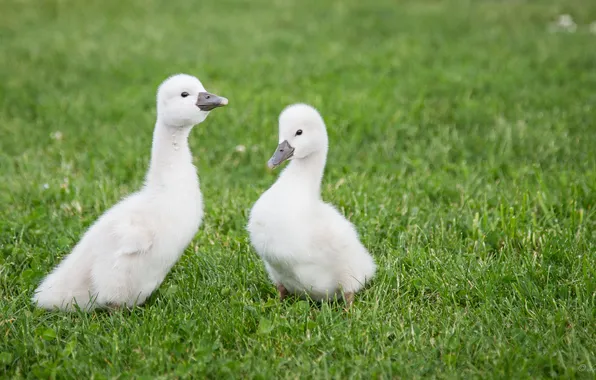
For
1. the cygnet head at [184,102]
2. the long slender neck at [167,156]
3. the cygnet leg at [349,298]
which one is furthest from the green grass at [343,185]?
the cygnet head at [184,102]

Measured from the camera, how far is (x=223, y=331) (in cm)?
359

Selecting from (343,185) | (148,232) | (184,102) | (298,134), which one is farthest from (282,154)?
(343,185)

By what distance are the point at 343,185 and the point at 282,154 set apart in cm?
188

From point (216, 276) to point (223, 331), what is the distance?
668 millimetres

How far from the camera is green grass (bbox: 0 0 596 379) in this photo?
3.46 meters

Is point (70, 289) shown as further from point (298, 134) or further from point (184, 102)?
point (298, 134)

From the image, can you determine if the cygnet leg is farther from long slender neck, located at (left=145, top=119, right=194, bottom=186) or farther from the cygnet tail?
the cygnet tail

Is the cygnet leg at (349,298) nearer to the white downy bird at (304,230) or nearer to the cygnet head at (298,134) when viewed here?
the white downy bird at (304,230)

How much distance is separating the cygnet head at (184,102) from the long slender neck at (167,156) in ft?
0.19

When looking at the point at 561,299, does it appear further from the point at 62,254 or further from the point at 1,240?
the point at 1,240

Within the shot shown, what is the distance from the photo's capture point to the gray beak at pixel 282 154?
388 centimetres

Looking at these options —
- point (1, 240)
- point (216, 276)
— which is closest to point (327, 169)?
point (216, 276)

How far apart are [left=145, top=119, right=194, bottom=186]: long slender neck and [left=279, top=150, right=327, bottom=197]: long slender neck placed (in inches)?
23.4

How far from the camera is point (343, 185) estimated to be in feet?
18.7
